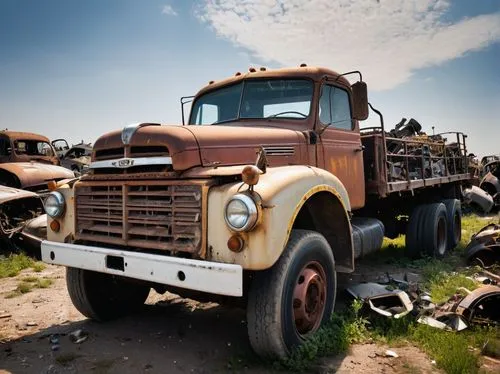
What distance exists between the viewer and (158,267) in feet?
9.38

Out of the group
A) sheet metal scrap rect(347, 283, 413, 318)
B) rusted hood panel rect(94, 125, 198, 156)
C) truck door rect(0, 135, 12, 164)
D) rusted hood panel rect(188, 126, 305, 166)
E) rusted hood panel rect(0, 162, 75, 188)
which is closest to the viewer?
rusted hood panel rect(94, 125, 198, 156)

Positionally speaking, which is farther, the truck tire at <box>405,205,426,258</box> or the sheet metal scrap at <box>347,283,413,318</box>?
the truck tire at <box>405,205,426,258</box>

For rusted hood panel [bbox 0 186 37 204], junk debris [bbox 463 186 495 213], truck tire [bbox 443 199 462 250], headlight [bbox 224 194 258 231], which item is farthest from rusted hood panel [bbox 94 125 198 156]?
junk debris [bbox 463 186 495 213]

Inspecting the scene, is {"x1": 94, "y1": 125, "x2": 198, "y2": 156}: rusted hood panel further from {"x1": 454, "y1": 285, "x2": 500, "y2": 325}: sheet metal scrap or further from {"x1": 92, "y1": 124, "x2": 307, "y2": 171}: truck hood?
{"x1": 454, "y1": 285, "x2": 500, "y2": 325}: sheet metal scrap

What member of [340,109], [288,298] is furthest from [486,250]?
[288,298]

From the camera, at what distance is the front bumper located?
2.64 m

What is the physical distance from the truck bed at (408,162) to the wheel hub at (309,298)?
2319 mm

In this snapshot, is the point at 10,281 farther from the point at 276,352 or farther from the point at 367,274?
the point at 367,274

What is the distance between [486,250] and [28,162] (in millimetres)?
9934

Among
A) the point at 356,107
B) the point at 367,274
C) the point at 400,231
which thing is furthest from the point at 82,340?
the point at 400,231

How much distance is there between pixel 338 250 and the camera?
12.7ft

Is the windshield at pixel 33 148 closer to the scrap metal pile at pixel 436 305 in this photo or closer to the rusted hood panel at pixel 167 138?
the rusted hood panel at pixel 167 138

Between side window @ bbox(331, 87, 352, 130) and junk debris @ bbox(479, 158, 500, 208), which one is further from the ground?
side window @ bbox(331, 87, 352, 130)

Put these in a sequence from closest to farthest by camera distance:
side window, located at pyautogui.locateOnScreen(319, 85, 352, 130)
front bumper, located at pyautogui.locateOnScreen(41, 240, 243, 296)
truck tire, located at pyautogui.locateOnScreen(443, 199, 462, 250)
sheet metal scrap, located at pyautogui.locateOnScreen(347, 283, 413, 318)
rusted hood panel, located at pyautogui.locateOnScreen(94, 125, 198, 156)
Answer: front bumper, located at pyautogui.locateOnScreen(41, 240, 243, 296) → rusted hood panel, located at pyautogui.locateOnScreen(94, 125, 198, 156) → sheet metal scrap, located at pyautogui.locateOnScreen(347, 283, 413, 318) → side window, located at pyautogui.locateOnScreen(319, 85, 352, 130) → truck tire, located at pyautogui.locateOnScreen(443, 199, 462, 250)
